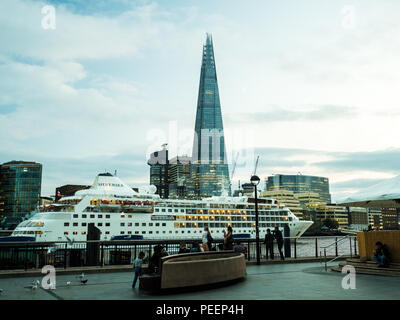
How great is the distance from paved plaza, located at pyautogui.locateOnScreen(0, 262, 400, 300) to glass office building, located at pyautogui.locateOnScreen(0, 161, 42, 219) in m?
168

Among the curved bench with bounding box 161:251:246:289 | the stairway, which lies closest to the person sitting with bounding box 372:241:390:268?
the stairway

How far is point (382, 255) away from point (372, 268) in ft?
2.21

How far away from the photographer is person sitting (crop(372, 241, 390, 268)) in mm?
13758

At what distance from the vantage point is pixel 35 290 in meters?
11.1

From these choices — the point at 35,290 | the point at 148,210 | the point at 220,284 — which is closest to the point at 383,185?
the point at 220,284

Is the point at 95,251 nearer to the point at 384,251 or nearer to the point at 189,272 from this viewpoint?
the point at 189,272

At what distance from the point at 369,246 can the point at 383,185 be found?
2550 millimetres

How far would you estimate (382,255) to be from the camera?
13.8 metres

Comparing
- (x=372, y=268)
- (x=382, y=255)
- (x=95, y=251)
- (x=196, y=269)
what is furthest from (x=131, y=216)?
(x=196, y=269)

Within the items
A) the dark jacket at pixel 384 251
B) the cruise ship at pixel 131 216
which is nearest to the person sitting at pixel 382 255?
the dark jacket at pixel 384 251

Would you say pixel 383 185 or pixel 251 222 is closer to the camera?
pixel 383 185
